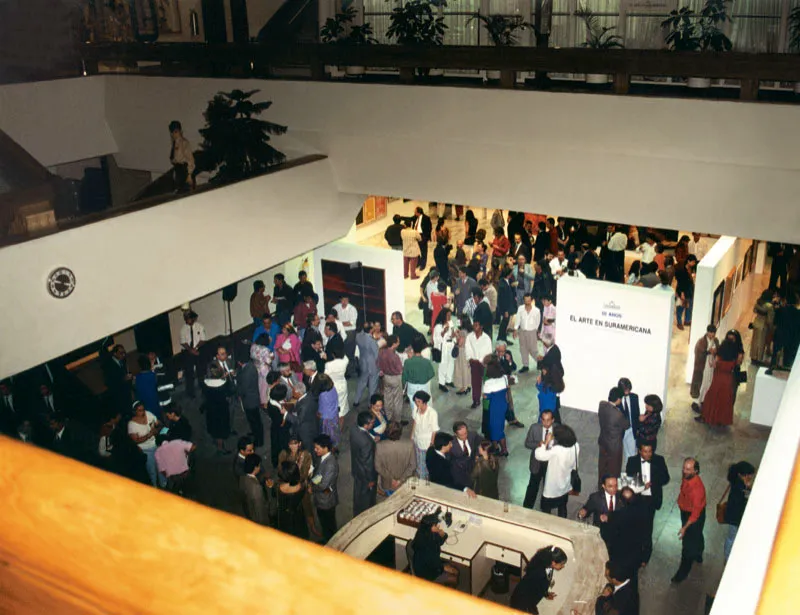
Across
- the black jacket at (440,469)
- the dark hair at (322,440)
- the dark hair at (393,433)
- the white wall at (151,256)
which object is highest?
the white wall at (151,256)

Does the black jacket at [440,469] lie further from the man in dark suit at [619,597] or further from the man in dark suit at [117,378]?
the man in dark suit at [117,378]

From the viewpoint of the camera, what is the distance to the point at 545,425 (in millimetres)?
7629

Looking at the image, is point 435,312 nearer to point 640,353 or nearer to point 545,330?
point 545,330

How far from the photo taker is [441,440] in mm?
7289

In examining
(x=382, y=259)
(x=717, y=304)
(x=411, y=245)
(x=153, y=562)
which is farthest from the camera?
(x=411, y=245)

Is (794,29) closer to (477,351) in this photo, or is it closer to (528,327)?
(528,327)

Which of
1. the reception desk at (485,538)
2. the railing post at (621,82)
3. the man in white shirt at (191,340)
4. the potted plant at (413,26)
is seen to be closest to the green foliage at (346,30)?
the potted plant at (413,26)

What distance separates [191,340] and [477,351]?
12.3ft

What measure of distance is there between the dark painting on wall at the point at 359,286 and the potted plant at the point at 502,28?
14.0ft

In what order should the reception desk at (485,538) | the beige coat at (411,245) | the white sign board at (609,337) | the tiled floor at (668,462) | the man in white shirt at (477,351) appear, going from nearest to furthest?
the reception desk at (485,538) → the tiled floor at (668,462) → the white sign board at (609,337) → the man in white shirt at (477,351) → the beige coat at (411,245)

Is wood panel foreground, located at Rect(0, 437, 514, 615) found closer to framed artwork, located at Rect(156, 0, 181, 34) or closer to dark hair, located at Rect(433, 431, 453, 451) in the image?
dark hair, located at Rect(433, 431, 453, 451)

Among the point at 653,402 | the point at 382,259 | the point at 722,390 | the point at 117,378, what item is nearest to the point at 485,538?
the point at 653,402

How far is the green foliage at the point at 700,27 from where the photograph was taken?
11414 mm

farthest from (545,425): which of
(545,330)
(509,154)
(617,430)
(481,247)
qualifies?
(481,247)
